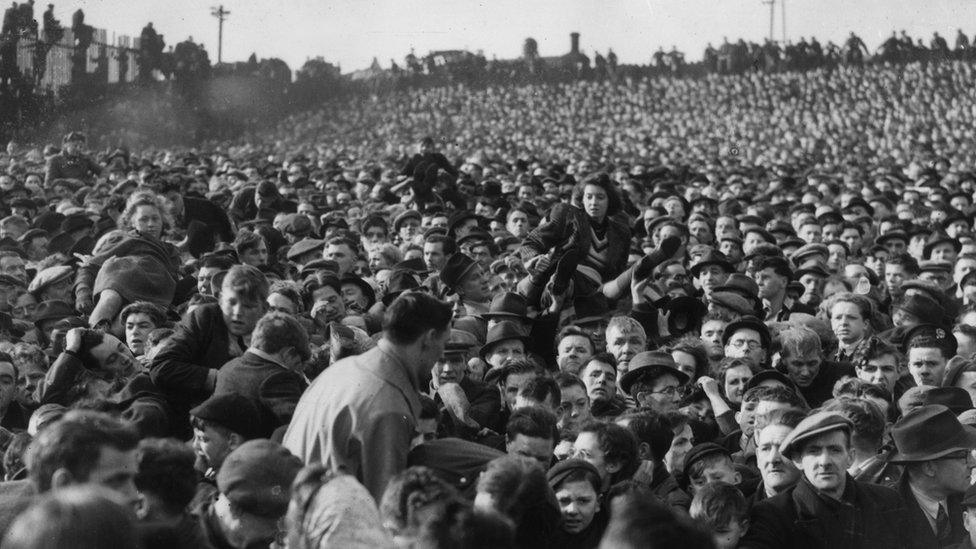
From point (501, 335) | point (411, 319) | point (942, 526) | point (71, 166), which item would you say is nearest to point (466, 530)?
point (411, 319)

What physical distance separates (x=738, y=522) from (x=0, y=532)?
8.97ft

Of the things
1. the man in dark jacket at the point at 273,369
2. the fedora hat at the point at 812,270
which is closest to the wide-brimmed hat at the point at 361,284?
the fedora hat at the point at 812,270

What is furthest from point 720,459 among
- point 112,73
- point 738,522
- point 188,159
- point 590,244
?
point 112,73

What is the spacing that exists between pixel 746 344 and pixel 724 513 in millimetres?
3162

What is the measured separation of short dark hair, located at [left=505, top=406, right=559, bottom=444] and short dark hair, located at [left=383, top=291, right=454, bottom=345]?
136 cm

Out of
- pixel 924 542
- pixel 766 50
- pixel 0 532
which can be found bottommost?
pixel 924 542

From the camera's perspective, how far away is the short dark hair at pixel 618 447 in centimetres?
614

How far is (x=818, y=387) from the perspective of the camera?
8.34m

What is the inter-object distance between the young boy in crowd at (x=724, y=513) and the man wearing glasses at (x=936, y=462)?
1.03 meters

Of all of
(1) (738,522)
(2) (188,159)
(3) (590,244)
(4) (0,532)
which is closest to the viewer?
(4) (0,532)

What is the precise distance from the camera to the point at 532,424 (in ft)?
20.6

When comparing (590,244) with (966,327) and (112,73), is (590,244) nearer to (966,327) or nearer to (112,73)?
(966,327)

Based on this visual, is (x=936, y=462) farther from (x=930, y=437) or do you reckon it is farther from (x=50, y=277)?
(x=50, y=277)

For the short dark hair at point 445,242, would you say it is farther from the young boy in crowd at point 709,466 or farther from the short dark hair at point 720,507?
the short dark hair at point 720,507
